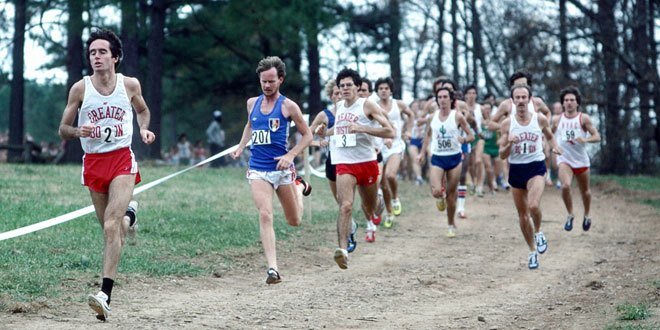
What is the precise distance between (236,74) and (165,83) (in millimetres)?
16976

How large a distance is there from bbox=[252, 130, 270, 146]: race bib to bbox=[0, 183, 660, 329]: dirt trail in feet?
4.94

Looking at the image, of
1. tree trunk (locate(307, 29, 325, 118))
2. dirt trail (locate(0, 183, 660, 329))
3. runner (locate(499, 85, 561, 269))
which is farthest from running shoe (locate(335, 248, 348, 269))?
tree trunk (locate(307, 29, 325, 118))

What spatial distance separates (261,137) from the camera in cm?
1034

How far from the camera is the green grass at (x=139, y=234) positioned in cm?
1061

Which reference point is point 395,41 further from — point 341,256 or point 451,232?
point 341,256

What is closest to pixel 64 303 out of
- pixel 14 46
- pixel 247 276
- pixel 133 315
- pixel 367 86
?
pixel 133 315

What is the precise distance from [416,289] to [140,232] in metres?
4.44

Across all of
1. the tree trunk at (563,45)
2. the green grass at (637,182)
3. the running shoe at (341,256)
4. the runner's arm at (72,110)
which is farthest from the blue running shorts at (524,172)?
the tree trunk at (563,45)

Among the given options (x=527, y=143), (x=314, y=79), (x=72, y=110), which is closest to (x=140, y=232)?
(x=527, y=143)

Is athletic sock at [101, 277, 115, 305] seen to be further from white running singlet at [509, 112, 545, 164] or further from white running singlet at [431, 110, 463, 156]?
white running singlet at [431, 110, 463, 156]

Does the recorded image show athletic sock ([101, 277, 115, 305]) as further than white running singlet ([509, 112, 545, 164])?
No

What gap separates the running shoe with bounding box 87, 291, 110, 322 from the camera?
27.3 ft

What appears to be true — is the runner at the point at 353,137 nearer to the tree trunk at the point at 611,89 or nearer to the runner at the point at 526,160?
the runner at the point at 526,160

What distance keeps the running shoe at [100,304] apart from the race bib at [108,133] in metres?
1.31
